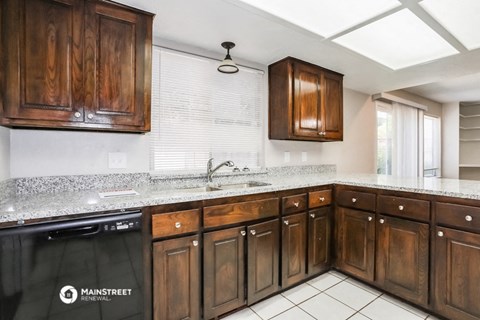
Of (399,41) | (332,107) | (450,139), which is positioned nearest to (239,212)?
(332,107)

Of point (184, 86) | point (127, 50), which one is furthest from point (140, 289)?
point (184, 86)

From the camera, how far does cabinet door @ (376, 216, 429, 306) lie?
185cm

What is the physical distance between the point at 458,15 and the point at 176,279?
8.95 feet

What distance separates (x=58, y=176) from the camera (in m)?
1.71

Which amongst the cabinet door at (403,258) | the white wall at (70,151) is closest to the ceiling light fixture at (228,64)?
the white wall at (70,151)

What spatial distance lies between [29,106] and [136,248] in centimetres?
101

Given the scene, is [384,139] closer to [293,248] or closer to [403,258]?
[403,258]

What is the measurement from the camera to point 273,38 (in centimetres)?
212

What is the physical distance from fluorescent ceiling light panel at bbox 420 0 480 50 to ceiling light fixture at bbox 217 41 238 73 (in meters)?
1.38

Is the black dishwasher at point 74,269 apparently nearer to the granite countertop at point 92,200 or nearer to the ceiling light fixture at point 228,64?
the granite countertop at point 92,200

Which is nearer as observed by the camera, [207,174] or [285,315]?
[285,315]

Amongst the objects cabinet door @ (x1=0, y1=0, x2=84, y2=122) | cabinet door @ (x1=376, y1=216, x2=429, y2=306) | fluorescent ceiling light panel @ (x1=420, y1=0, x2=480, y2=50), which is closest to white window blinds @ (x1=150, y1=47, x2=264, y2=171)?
cabinet door @ (x1=0, y1=0, x2=84, y2=122)

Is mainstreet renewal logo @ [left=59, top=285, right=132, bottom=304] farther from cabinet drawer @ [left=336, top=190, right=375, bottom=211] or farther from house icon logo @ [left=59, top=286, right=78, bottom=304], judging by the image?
cabinet drawer @ [left=336, top=190, right=375, bottom=211]

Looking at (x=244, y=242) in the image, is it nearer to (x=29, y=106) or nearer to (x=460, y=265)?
(x=460, y=265)
